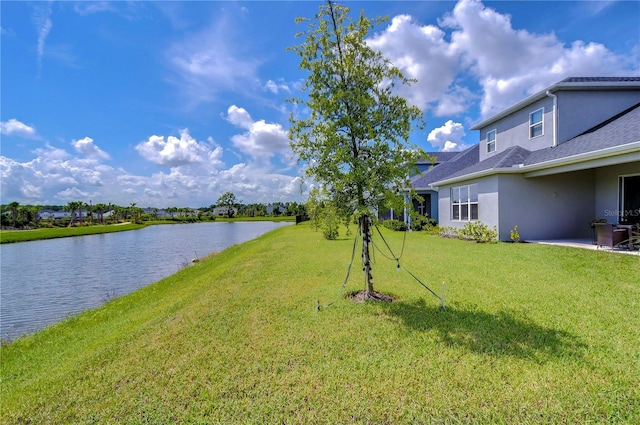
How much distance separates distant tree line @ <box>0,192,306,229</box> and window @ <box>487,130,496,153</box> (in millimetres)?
17708

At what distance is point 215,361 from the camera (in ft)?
11.9

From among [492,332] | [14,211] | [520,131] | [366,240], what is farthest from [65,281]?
[14,211]

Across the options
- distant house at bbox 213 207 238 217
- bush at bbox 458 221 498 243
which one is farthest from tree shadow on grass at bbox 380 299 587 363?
distant house at bbox 213 207 238 217

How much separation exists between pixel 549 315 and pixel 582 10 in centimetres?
1224

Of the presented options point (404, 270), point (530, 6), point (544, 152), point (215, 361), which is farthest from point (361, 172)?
point (530, 6)

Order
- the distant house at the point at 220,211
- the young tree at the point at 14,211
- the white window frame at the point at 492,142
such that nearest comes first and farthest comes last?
the white window frame at the point at 492,142 → the young tree at the point at 14,211 → the distant house at the point at 220,211

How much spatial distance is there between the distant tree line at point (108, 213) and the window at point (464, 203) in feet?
54.2

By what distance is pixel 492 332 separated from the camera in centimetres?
399

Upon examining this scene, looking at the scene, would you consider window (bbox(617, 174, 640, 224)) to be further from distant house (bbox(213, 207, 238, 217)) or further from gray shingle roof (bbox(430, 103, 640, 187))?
distant house (bbox(213, 207, 238, 217))

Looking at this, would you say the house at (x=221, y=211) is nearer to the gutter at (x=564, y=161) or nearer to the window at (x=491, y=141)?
the window at (x=491, y=141)

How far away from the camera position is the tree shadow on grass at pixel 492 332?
3.46m

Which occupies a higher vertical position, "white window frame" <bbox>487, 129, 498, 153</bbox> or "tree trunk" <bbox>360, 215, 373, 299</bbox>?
"white window frame" <bbox>487, 129, 498, 153</bbox>

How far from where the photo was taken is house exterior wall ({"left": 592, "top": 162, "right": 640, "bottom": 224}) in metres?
9.97

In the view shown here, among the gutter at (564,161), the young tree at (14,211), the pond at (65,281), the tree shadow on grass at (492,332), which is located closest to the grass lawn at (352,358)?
the tree shadow on grass at (492,332)
